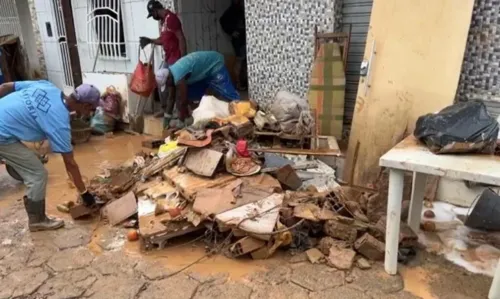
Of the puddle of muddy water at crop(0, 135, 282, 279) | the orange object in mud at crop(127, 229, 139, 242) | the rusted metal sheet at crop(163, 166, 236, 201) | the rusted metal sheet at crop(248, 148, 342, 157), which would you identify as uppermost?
the rusted metal sheet at crop(248, 148, 342, 157)

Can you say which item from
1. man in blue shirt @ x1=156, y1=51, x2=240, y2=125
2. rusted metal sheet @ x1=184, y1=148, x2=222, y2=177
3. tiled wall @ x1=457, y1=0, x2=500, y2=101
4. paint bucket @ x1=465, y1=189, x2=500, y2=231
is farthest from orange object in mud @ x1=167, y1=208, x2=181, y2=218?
tiled wall @ x1=457, y1=0, x2=500, y2=101

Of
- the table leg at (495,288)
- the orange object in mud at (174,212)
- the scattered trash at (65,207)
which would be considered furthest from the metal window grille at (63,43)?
the table leg at (495,288)

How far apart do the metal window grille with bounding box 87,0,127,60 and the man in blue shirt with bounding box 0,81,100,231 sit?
429 cm

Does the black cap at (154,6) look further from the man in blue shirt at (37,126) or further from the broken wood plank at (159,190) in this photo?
the broken wood plank at (159,190)

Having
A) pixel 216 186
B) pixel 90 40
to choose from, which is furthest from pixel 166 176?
pixel 90 40

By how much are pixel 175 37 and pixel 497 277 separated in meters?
5.36

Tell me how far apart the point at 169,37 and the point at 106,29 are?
7.96ft

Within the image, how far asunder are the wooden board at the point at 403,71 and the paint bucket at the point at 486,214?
2.97ft

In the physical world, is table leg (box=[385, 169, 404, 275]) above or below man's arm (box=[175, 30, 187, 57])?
below

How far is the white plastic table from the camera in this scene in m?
2.47

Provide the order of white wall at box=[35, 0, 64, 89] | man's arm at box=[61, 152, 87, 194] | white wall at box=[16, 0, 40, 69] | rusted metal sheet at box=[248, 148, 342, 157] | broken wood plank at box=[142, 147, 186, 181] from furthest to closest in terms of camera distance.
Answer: white wall at box=[16, 0, 40, 69], white wall at box=[35, 0, 64, 89], broken wood plank at box=[142, 147, 186, 181], rusted metal sheet at box=[248, 148, 342, 157], man's arm at box=[61, 152, 87, 194]

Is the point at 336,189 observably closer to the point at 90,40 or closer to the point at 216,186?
the point at 216,186

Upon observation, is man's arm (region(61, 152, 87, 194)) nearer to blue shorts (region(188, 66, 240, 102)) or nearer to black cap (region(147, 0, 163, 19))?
blue shorts (region(188, 66, 240, 102))

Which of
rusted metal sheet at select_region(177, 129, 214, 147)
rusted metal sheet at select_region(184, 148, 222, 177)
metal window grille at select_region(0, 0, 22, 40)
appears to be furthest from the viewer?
metal window grille at select_region(0, 0, 22, 40)
